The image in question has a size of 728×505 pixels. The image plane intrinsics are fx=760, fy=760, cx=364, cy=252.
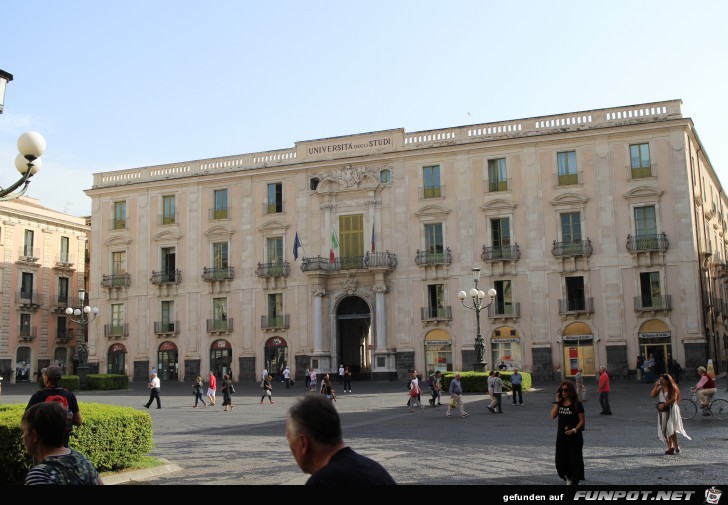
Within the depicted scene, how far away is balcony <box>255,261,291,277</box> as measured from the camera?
4931 centimetres

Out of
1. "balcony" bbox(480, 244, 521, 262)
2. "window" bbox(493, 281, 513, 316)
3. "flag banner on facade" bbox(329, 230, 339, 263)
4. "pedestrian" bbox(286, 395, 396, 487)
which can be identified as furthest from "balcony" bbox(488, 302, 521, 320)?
"pedestrian" bbox(286, 395, 396, 487)

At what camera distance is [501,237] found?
150ft

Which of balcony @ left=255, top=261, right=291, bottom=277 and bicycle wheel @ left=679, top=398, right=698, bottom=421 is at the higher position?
balcony @ left=255, top=261, right=291, bottom=277

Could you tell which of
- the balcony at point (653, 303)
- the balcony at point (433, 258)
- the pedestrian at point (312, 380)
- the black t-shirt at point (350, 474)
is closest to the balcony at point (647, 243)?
the balcony at point (653, 303)

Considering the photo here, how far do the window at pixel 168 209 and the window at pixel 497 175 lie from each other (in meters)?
22.1

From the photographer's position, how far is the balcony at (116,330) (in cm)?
5259

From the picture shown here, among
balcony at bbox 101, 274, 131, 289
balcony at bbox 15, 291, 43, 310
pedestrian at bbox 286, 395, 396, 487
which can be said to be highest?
balcony at bbox 101, 274, 131, 289

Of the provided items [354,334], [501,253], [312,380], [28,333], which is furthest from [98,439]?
[28,333]

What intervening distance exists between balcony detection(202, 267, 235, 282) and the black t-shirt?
47421 mm

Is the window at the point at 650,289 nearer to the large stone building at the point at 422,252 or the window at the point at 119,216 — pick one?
the large stone building at the point at 422,252

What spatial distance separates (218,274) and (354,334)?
9.99m

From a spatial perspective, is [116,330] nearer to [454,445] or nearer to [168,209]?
[168,209]

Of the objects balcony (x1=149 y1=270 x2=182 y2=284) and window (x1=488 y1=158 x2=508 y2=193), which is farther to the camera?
balcony (x1=149 y1=270 x2=182 y2=284)

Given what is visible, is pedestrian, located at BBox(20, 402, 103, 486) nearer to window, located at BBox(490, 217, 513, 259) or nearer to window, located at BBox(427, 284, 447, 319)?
window, located at BBox(490, 217, 513, 259)
